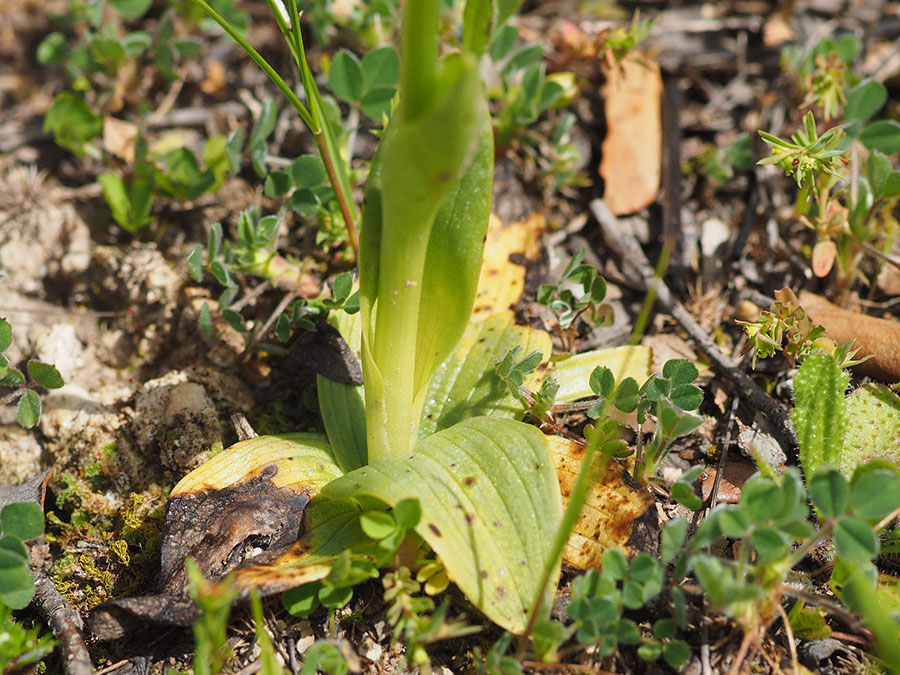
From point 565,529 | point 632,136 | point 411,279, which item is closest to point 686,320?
point 632,136

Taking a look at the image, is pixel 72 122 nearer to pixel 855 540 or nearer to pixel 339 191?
pixel 339 191

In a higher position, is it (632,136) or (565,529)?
(632,136)

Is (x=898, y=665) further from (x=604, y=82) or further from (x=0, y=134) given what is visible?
(x=0, y=134)

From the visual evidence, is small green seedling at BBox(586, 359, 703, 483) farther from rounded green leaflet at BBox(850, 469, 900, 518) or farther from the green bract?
rounded green leaflet at BBox(850, 469, 900, 518)

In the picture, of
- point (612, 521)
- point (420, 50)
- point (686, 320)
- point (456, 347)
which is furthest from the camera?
point (686, 320)

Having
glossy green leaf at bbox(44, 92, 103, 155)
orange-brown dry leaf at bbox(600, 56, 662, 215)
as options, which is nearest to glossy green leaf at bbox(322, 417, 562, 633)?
orange-brown dry leaf at bbox(600, 56, 662, 215)

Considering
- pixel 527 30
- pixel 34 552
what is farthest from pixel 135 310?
pixel 527 30
